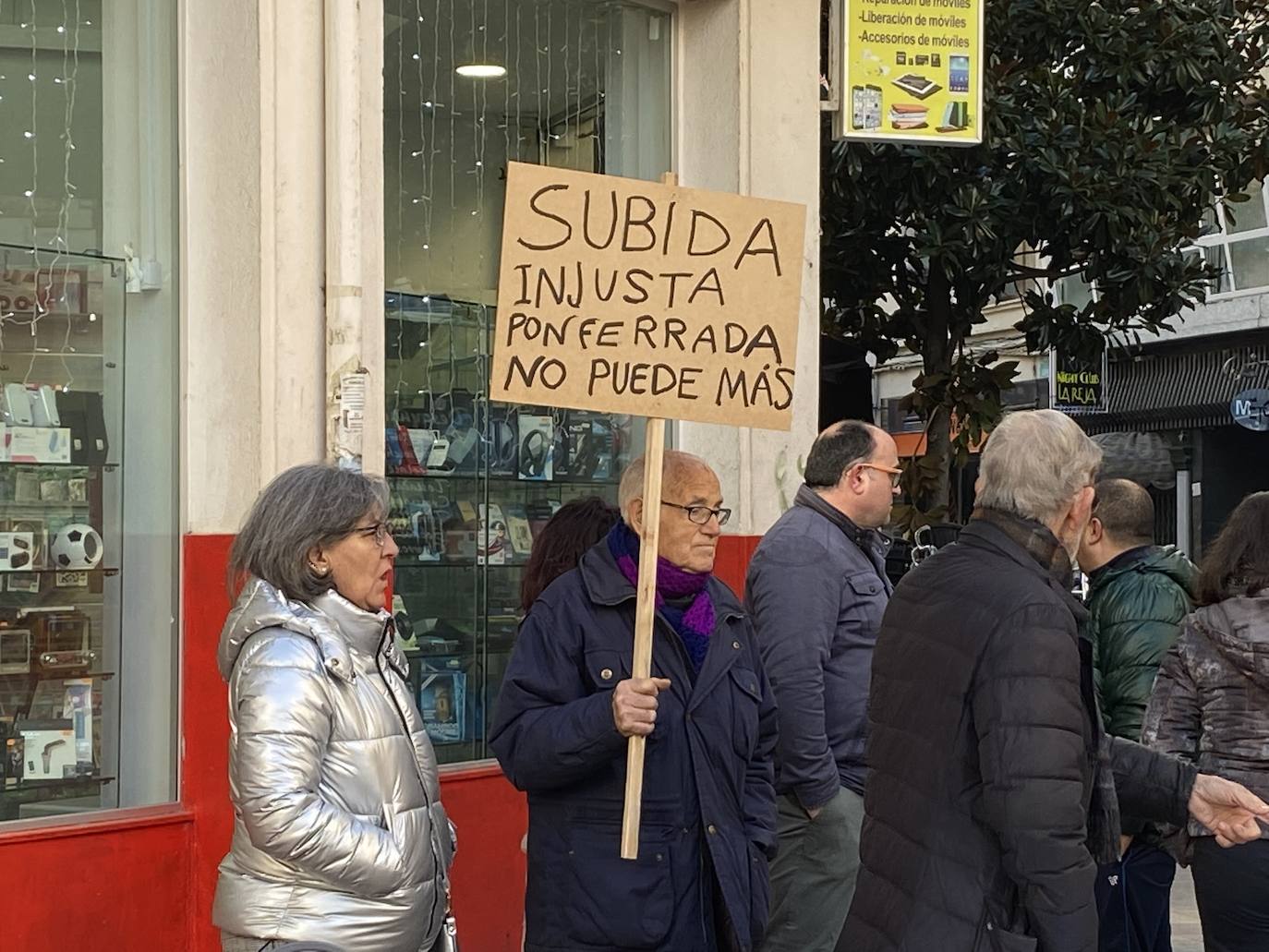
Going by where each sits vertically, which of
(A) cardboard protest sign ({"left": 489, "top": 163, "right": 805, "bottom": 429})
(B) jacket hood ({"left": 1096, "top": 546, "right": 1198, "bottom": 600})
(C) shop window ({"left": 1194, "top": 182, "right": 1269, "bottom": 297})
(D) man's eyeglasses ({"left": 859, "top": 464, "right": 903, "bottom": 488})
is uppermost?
(C) shop window ({"left": 1194, "top": 182, "right": 1269, "bottom": 297})

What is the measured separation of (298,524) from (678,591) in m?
1.01

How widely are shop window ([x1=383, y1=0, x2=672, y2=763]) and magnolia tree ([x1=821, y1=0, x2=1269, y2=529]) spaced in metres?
3.80

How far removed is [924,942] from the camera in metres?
3.56

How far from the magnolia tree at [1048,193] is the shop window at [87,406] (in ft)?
18.9

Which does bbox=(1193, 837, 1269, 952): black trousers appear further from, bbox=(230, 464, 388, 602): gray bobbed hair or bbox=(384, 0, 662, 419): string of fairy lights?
bbox=(384, 0, 662, 419): string of fairy lights

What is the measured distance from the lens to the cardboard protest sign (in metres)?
4.22

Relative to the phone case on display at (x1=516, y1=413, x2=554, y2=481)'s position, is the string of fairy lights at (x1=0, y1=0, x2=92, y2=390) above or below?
above

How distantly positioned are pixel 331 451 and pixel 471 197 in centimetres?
166

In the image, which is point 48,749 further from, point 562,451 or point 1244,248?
point 1244,248

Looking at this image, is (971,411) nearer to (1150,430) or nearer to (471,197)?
(471,197)

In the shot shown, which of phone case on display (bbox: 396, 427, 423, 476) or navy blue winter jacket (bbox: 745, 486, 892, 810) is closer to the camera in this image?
navy blue winter jacket (bbox: 745, 486, 892, 810)

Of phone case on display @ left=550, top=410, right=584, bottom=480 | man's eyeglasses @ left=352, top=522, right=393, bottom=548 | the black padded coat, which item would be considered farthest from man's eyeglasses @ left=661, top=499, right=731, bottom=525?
phone case on display @ left=550, top=410, right=584, bottom=480

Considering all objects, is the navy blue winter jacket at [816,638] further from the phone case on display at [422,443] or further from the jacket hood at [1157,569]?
the phone case on display at [422,443]

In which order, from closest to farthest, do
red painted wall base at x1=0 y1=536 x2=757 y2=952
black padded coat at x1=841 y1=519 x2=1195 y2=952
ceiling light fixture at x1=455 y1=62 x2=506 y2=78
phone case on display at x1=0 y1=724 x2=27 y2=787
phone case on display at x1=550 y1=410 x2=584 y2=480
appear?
black padded coat at x1=841 y1=519 x2=1195 y2=952
red painted wall base at x1=0 y1=536 x2=757 y2=952
phone case on display at x1=0 y1=724 x2=27 y2=787
ceiling light fixture at x1=455 y1=62 x2=506 y2=78
phone case on display at x1=550 y1=410 x2=584 y2=480
